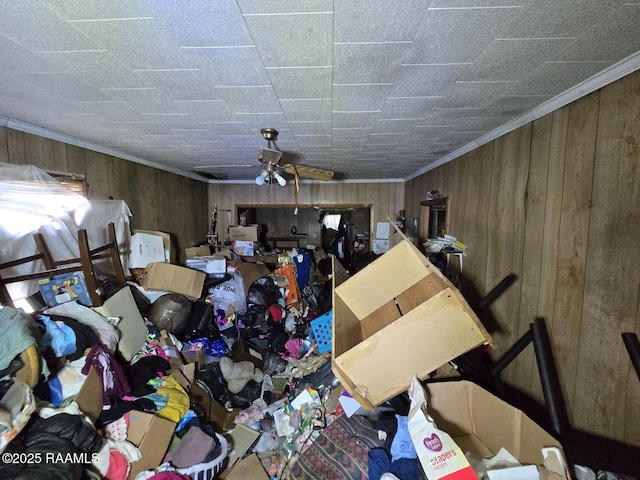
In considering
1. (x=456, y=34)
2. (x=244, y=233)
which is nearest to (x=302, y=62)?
(x=456, y=34)

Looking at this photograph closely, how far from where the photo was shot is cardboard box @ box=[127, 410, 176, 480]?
5.05 ft

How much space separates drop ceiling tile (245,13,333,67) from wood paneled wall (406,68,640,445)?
4.01ft

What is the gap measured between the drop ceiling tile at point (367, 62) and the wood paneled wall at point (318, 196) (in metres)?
3.29

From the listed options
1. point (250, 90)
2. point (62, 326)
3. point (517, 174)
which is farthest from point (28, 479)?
point (517, 174)

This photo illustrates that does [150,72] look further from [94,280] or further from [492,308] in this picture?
[492,308]

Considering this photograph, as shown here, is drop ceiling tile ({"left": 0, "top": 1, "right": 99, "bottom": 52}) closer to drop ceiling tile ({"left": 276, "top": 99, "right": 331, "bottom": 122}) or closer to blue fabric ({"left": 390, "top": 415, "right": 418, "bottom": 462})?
drop ceiling tile ({"left": 276, "top": 99, "right": 331, "bottom": 122})

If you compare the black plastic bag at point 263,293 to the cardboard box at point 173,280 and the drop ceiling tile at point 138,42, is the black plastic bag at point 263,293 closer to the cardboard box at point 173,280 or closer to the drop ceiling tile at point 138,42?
the cardboard box at point 173,280

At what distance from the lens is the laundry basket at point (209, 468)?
1.57 m

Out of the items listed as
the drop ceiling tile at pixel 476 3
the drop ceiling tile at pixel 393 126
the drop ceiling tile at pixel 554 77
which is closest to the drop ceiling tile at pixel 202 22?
the drop ceiling tile at pixel 476 3

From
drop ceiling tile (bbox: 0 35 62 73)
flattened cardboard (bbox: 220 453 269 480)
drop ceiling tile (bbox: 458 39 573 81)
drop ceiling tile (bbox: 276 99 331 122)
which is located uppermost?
drop ceiling tile (bbox: 458 39 573 81)

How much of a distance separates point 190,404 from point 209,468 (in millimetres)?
454

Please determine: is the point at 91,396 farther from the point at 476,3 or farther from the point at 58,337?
the point at 476,3

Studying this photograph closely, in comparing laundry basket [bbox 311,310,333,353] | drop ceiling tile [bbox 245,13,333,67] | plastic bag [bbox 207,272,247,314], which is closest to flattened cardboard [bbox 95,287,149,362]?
plastic bag [bbox 207,272,247,314]

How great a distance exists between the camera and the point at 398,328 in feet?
3.67
